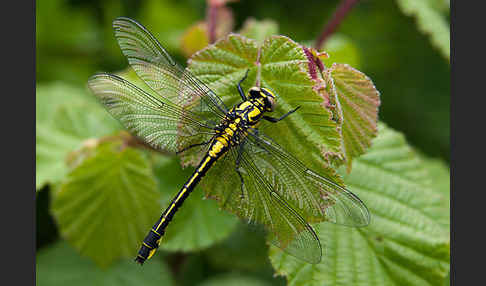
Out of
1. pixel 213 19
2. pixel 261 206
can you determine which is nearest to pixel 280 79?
pixel 261 206

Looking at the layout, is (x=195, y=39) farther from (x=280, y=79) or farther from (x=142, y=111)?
(x=280, y=79)

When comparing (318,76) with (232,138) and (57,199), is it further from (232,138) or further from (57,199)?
(57,199)

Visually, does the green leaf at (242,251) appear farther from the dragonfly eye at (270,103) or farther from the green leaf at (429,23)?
the green leaf at (429,23)

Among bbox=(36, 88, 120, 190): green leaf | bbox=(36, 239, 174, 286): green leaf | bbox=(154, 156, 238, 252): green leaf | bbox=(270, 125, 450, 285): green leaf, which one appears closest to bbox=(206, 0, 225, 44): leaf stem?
bbox=(154, 156, 238, 252): green leaf

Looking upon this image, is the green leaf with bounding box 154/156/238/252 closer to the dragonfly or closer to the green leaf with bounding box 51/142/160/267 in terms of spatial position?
the green leaf with bounding box 51/142/160/267

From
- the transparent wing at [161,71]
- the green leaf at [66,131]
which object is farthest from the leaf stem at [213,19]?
the green leaf at [66,131]

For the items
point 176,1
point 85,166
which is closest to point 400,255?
point 85,166
